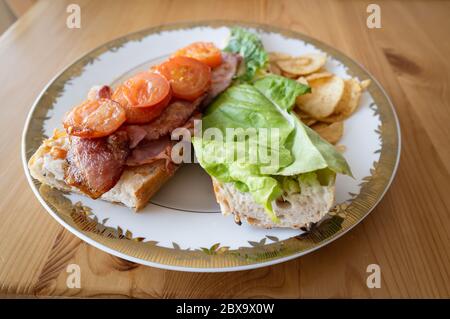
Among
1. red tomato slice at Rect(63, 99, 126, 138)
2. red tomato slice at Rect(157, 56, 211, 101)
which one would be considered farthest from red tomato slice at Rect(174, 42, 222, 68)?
red tomato slice at Rect(63, 99, 126, 138)

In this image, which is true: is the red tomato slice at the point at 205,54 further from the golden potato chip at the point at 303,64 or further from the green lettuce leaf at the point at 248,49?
the golden potato chip at the point at 303,64

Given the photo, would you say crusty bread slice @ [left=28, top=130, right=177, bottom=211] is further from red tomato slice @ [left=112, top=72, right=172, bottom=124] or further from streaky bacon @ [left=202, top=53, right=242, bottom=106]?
streaky bacon @ [left=202, top=53, right=242, bottom=106]

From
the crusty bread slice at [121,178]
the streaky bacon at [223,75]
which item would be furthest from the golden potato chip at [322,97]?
the crusty bread slice at [121,178]

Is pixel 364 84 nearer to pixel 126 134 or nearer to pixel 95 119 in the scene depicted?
pixel 126 134

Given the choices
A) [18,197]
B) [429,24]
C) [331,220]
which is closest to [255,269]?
[331,220]

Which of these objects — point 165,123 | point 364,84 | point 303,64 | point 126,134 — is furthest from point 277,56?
point 126,134

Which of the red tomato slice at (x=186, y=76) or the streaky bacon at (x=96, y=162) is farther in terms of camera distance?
the red tomato slice at (x=186, y=76)
